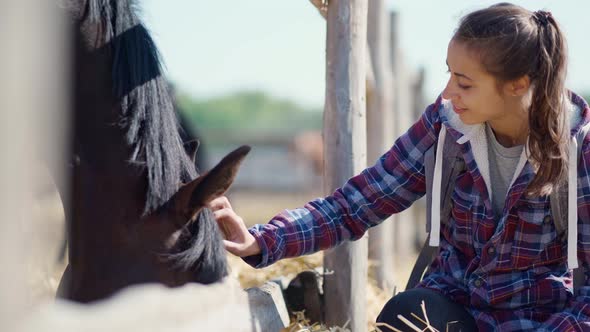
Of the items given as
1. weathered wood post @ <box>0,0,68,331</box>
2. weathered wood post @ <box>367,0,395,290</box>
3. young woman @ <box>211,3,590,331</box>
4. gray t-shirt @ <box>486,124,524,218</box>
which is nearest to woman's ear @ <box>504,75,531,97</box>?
young woman @ <box>211,3,590,331</box>

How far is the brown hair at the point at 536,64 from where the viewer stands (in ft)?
7.70

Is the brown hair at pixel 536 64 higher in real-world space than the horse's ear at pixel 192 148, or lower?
higher

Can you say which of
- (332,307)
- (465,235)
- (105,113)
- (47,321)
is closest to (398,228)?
(332,307)

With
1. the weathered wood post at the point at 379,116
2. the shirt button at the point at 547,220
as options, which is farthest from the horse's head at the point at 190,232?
the weathered wood post at the point at 379,116

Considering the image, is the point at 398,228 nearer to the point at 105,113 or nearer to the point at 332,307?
the point at 332,307

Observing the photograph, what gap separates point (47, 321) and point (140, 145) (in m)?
0.85

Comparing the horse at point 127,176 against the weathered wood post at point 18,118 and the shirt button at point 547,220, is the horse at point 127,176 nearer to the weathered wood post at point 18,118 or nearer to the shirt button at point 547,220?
the weathered wood post at point 18,118

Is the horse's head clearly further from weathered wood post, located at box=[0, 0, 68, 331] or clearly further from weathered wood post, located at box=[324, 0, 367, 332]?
weathered wood post, located at box=[324, 0, 367, 332]

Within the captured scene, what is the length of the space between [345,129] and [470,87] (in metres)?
0.81

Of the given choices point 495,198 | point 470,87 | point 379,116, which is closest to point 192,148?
point 470,87

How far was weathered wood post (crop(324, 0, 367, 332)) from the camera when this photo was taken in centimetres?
307

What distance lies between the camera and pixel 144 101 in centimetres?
216

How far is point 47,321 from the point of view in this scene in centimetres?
131

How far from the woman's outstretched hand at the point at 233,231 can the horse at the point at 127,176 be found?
0.29 meters
